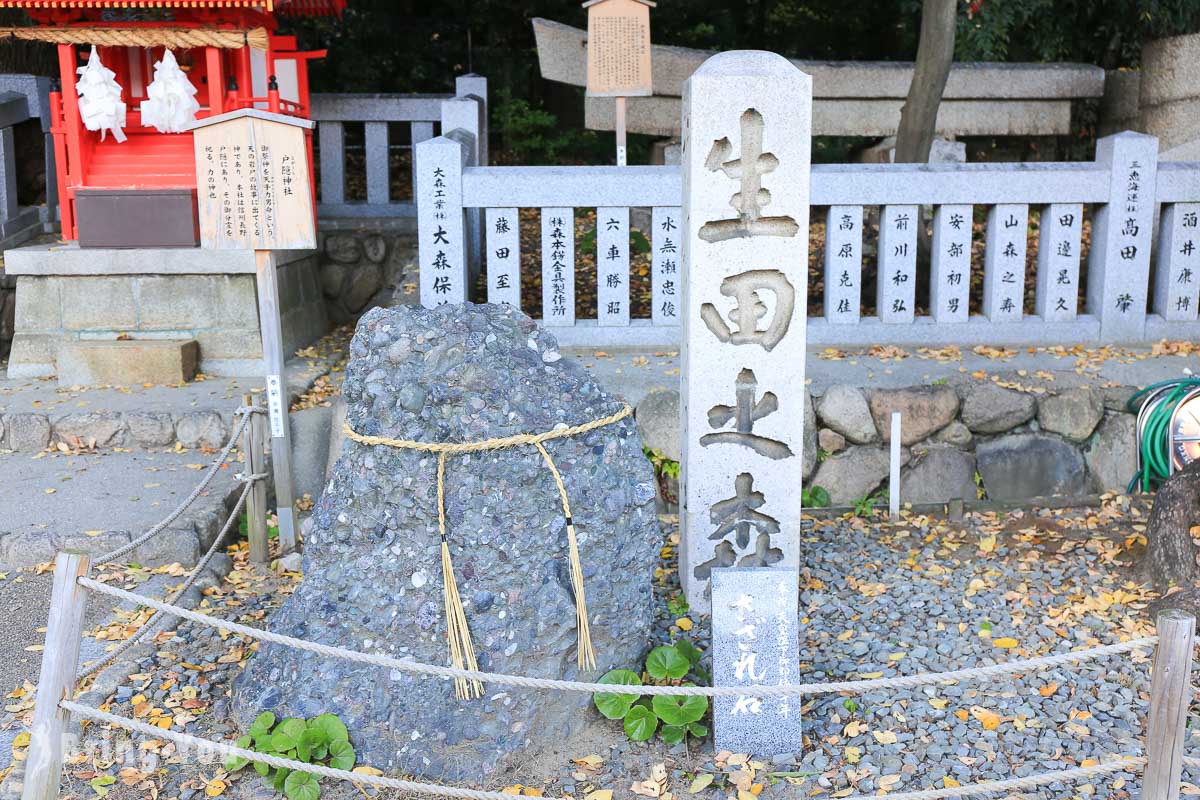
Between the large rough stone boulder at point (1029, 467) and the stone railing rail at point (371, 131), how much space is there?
17.8 feet

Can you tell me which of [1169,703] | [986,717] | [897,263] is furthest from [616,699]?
[897,263]

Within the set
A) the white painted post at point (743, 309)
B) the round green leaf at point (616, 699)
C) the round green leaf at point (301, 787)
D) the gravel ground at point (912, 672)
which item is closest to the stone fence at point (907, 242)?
the gravel ground at point (912, 672)

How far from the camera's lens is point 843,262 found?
6.93 meters

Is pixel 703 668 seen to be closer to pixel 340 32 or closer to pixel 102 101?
pixel 102 101

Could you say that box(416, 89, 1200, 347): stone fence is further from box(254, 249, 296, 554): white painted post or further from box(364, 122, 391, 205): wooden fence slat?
box(364, 122, 391, 205): wooden fence slat

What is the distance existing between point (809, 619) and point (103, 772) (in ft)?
8.88

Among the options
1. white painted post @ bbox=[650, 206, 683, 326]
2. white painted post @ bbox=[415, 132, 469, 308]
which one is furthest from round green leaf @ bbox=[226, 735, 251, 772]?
white painted post @ bbox=[650, 206, 683, 326]

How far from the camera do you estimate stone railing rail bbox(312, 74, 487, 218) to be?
9.86 meters

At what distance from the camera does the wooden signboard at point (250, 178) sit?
200 inches

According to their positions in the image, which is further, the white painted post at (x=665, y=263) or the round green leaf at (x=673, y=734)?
the white painted post at (x=665, y=263)

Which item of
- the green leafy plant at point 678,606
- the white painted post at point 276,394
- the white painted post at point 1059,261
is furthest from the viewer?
the white painted post at point 1059,261

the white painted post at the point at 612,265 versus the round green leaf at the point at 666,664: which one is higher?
the white painted post at the point at 612,265

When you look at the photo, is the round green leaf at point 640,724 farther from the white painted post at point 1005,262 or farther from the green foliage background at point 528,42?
the green foliage background at point 528,42

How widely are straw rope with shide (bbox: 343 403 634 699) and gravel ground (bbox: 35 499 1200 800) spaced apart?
0.35 m
